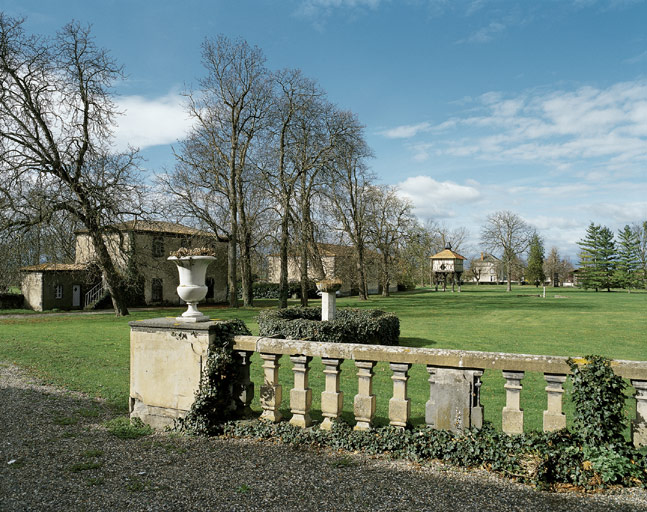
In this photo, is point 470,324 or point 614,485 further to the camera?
point 470,324

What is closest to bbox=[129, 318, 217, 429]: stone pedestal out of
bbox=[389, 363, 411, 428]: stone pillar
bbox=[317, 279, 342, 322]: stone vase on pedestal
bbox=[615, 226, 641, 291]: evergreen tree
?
bbox=[389, 363, 411, 428]: stone pillar

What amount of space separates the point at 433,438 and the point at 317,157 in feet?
86.0

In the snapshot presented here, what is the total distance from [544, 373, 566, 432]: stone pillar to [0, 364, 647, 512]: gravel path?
21.9 inches

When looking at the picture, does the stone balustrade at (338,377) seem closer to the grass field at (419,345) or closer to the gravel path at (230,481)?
the gravel path at (230,481)

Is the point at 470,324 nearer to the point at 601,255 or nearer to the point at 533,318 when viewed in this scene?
the point at 533,318

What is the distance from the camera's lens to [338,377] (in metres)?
4.42

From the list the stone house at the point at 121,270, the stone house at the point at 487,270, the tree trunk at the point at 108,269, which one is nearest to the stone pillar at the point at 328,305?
the tree trunk at the point at 108,269

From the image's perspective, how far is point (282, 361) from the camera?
1099cm

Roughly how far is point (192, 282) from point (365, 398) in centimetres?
234

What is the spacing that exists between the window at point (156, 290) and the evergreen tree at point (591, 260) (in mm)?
58484

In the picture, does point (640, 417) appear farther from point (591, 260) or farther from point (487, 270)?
point (487, 270)

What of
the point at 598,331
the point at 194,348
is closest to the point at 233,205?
the point at 598,331

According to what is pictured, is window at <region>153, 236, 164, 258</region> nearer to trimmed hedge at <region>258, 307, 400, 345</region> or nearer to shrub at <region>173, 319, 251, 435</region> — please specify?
trimmed hedge at <region>258, 307, 400, 345</region>

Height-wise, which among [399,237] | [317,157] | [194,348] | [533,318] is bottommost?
[533,318]
